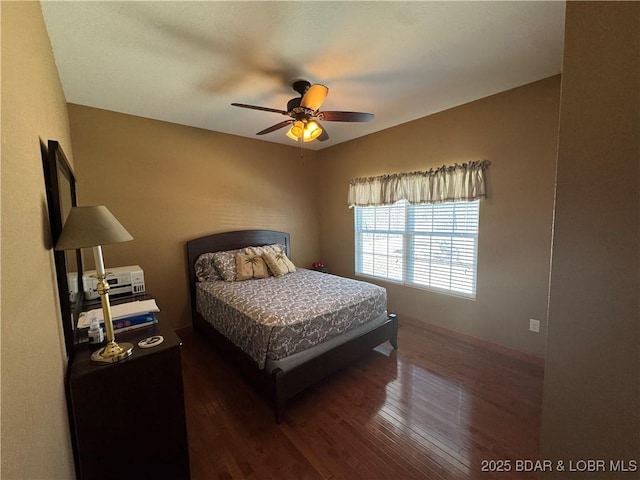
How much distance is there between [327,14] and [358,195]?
2.50 meters

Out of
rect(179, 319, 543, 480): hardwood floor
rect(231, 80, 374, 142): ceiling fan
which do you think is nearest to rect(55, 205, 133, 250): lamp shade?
rect(231, 80, 374, 142): ceiling fan

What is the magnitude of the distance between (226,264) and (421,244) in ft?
7.92

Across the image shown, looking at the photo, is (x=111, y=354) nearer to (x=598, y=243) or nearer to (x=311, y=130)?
(x=598, y=243)

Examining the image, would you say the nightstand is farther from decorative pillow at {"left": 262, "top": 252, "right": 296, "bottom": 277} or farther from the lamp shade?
decorative pillow at {"left": 262, "top": 252, "right": 296, "bottom": 277}

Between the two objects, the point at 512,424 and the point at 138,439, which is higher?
the point at 138,439

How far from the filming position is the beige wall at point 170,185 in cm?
271

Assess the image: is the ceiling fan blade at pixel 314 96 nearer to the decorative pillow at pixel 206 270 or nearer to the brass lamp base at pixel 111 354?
the brass lamp base at pixel 111 354

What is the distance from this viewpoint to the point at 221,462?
5.09 ft

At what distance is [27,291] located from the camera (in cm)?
73

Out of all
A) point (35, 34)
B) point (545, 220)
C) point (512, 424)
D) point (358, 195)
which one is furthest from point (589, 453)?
point (358, 195)

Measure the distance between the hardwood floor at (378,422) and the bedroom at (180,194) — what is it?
2.46 feet

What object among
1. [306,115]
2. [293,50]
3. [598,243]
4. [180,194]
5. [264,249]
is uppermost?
[293,50]

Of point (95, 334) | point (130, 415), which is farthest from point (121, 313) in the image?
point (130, 415)

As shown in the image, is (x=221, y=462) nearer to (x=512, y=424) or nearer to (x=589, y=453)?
(x=589, y=453)
